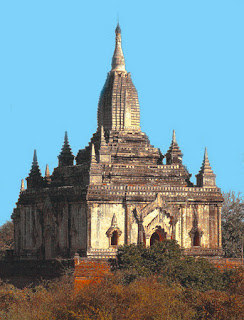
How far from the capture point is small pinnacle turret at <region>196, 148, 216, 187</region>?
5031cm

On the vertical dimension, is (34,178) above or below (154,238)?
above

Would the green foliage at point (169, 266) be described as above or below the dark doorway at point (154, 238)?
below

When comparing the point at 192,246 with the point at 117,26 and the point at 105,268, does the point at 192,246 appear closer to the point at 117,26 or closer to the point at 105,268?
the point at 105,268

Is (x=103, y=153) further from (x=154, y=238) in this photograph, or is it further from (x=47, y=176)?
(x=47, y=176)

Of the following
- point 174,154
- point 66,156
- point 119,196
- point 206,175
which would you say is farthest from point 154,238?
point 66,156

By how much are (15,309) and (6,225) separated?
3536cm

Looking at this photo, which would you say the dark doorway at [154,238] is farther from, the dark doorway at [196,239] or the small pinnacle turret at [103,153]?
the small pinnacle turret at [103,153]

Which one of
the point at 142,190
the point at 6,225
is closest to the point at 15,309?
the point at 142,190

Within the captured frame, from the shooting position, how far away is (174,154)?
5162 cm

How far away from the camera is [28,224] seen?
5350cm

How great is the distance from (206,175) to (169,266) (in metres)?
7.03

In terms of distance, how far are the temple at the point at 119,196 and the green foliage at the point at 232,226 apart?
24.6 ft

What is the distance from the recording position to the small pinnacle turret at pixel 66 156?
53.2 metres

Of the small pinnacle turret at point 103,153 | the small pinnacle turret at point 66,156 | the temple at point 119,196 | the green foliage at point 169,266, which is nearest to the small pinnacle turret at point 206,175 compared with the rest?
the temple at point 119,196
